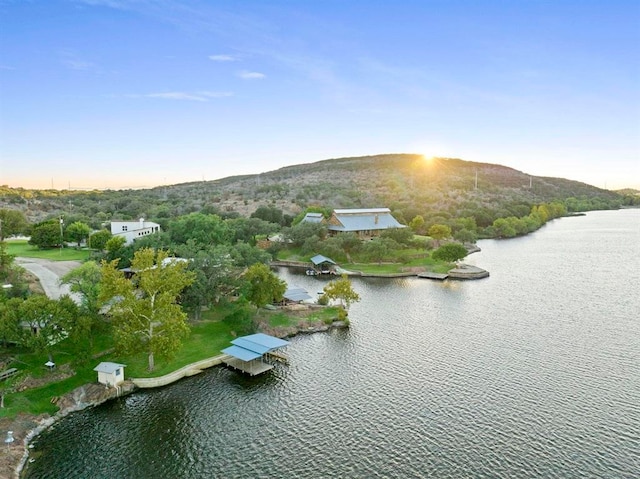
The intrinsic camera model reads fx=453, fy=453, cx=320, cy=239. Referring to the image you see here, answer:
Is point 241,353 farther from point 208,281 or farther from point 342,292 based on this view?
point 342,292

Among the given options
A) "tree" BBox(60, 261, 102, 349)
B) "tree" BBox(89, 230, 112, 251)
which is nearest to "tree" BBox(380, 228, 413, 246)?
"tree" BBox(89, 230, 112, 251)

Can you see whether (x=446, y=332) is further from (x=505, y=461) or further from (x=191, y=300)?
(x=191, y=300)

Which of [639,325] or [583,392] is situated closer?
[583,392]

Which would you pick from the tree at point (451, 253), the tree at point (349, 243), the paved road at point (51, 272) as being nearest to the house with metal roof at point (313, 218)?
the tree at point (349, 243)

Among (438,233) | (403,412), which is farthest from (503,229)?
(403,412)

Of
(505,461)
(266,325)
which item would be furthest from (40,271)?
(505,461)

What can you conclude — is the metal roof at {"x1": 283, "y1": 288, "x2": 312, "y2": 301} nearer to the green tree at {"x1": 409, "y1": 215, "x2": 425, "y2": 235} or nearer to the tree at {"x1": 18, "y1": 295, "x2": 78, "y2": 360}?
the tree at {"x1": 18, "y1": 295, "x2": 78, "y2": 360}
